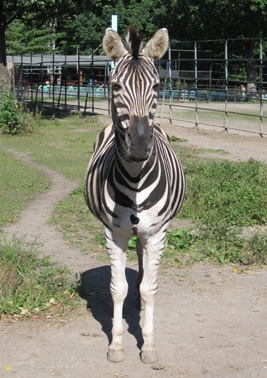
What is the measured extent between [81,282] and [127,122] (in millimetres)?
2220

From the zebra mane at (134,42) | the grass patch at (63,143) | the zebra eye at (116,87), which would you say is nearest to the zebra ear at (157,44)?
the zebra mane at (134,42)

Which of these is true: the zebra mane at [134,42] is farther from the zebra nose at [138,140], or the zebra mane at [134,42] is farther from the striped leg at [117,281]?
the striped leg at [117,281]

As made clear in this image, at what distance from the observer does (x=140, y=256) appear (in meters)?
4.64

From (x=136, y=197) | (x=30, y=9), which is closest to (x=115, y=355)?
(x=136, y=197)

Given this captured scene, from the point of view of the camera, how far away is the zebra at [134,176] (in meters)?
3.20

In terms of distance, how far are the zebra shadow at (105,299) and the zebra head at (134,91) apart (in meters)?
1.67

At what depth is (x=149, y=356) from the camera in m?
3.70

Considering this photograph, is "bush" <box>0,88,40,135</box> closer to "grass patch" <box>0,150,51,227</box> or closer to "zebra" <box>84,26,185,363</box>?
"grass patch" <box>0,150,51,227</box>

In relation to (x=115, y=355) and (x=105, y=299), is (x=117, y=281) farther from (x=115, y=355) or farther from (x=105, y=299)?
(x=105, y=299)

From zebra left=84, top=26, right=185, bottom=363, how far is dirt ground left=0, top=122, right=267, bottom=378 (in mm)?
228

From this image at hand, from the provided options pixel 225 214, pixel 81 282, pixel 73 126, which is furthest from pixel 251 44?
pixel 81 282

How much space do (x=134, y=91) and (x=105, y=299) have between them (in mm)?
2414

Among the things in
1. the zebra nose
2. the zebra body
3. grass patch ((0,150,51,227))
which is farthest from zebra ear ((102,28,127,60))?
grass patch ((0,150,51,227))

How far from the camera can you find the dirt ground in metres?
3.63
